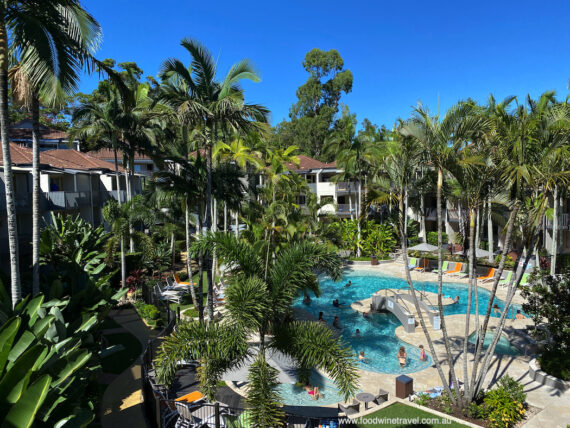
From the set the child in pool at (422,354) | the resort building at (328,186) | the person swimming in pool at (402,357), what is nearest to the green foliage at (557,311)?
the child in pool at (422,354)

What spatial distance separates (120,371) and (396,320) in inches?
564

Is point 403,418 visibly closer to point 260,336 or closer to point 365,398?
point 365,398

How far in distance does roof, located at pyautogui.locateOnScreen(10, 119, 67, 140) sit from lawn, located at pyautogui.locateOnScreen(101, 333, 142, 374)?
3546 centimetres

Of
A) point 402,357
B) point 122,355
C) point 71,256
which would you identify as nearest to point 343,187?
point 402,357

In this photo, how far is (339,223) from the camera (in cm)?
3794

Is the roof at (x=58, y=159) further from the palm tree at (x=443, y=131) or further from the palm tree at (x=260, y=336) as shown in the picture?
the palm tree at (x=443, y=131)

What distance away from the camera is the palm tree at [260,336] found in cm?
782

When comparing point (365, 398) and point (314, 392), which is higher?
point (365, 398)

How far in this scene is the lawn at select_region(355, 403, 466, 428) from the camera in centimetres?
1050

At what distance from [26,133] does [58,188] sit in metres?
23.5

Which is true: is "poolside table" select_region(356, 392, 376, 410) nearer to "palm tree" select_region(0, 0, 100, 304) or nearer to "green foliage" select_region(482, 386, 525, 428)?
"green foliage" select_region(482, 386, 525, 428)

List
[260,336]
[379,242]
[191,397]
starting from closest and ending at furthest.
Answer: [260,336] → [191,397] → [379,242]

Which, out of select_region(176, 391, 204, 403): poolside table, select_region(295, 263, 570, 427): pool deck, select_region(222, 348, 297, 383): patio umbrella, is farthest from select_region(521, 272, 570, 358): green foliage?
select_region(176, 391, 204, 403): poolside table

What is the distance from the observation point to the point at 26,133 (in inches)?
1813
